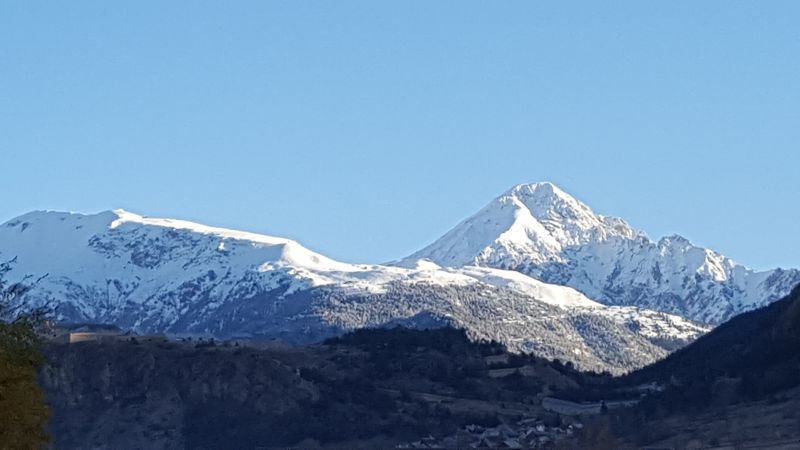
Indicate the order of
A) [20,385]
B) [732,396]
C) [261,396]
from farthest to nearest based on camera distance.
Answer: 1. [261,396]
2. [732,396]
3. [20,385]

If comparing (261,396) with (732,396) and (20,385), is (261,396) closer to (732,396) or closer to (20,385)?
(732,396)

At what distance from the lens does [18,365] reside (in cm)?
7806

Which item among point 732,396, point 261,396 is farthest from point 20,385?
point 261,396

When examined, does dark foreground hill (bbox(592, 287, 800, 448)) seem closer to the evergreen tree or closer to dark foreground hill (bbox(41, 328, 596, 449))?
dark foreground hill (bbox(41, 328, 596, 449))

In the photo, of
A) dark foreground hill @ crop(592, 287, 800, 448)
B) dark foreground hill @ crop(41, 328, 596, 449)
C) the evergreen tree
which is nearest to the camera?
the evergreen tree

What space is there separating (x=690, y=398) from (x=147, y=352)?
4702 cm

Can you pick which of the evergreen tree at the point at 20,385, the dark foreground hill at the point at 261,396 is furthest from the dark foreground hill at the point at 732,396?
the evergreen tree at the point at 20,385

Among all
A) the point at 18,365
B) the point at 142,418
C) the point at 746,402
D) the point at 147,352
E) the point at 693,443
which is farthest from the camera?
the point at 147,352

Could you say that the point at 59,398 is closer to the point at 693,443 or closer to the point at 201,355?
the point at 201,355

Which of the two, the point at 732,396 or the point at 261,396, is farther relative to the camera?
the point at 261,396

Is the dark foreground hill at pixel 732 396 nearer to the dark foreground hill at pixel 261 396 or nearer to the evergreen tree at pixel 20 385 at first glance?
the dark foreground hill at pixel 261 396

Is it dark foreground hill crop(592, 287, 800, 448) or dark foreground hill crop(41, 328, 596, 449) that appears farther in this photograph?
dark foreground hill crop(41, 328, 596, 449)

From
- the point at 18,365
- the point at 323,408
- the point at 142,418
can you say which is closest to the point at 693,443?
the point at 323,408

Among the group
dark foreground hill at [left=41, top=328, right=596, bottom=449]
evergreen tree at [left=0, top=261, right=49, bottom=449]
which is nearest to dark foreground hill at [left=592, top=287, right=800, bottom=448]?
dark foreground hill at [left=41, top=328, right=596, bottom=449]
